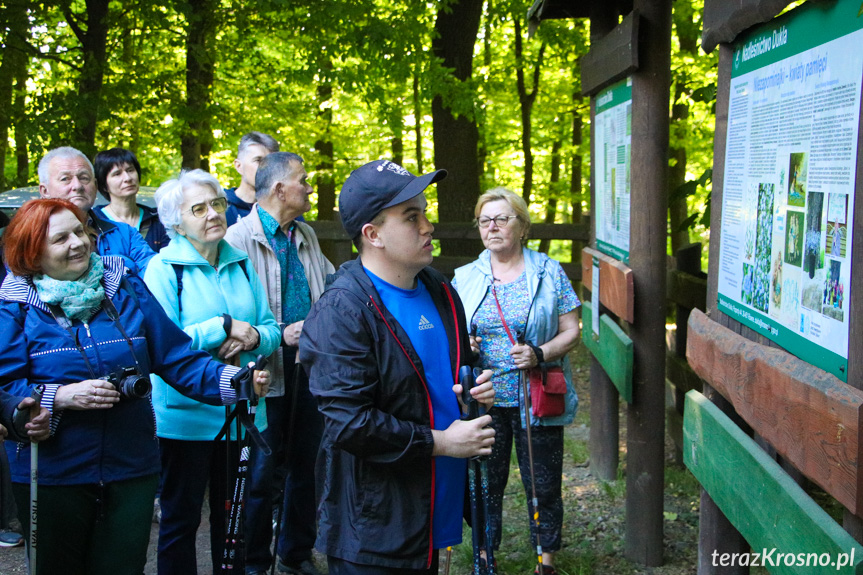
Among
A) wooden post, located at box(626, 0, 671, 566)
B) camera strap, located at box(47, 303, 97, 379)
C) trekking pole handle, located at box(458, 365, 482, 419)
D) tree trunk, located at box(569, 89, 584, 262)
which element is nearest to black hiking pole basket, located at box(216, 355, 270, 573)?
camera strap, located at box(47, 303, 97, 379)

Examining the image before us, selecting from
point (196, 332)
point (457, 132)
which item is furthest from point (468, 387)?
point (457, 132)

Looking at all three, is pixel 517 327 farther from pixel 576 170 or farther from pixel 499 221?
pixel 576 170

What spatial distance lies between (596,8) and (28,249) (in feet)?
14.3

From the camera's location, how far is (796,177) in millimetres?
2475

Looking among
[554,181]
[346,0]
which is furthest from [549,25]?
[554,181]

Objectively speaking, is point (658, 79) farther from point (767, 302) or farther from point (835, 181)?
point (835, 181)

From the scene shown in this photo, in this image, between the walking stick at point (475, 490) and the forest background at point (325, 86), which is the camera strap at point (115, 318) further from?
the forest background at point (325, 86)

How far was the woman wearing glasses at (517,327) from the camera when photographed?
4.36 metres

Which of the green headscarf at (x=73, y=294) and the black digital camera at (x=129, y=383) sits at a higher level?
the green headscarf at (x=73, y=294)

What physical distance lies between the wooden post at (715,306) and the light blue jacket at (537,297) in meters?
1.04

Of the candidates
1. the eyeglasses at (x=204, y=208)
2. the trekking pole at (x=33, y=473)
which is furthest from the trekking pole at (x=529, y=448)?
the trekking pole at (x=33, y=473)

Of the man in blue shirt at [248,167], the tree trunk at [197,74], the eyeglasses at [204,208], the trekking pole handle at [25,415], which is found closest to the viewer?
the trekking pole handle at [25,415]

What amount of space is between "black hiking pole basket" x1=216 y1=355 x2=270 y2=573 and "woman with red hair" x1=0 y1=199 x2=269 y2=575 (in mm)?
345

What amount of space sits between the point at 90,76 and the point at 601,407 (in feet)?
20.8
